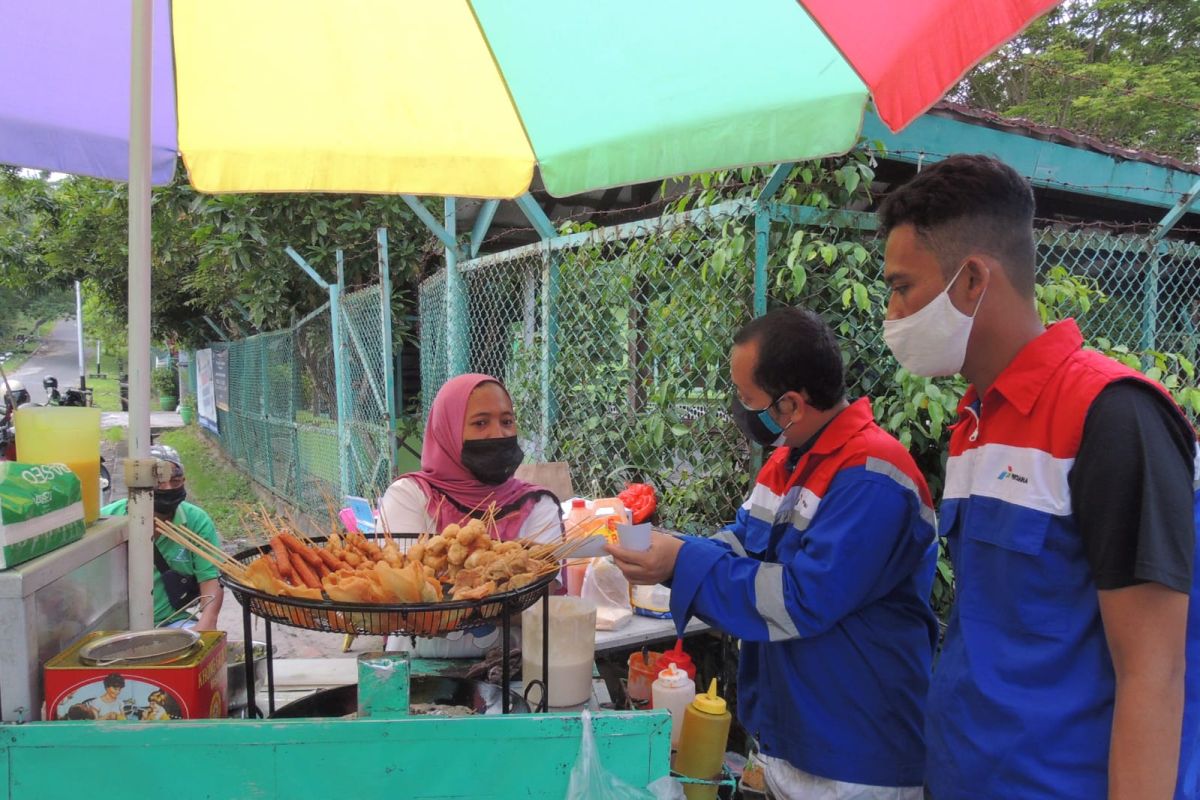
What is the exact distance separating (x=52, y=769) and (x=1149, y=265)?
540 centimetres

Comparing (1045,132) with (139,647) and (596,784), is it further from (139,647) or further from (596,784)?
(139,647)

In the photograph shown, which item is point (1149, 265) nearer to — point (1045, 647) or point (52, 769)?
point (1045, 647)

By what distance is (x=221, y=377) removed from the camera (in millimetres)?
14047

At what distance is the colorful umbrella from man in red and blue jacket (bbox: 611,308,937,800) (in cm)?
69

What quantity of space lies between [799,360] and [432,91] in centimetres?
168

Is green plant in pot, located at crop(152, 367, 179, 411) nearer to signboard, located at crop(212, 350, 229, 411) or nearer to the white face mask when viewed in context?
signboard, located at crop(212, 350, 229, 411)

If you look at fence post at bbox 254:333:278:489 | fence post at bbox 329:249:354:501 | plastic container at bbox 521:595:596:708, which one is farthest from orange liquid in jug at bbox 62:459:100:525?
fence post at bbox 254:333:278:489

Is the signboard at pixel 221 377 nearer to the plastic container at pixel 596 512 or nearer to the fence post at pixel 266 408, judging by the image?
the fence post at pixel 266 408

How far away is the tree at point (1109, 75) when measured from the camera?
1529cm

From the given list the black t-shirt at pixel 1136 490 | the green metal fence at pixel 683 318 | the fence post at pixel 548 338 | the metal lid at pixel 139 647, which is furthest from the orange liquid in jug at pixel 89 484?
the fence post at pixel 548 338

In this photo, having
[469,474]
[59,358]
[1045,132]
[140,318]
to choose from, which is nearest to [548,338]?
[469,474]

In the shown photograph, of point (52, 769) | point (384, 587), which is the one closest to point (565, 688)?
point (384, 587)

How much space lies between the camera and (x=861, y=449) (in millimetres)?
1929

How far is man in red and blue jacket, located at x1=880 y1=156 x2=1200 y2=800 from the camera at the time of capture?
3.97ft
